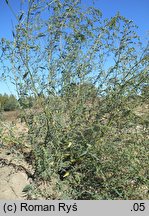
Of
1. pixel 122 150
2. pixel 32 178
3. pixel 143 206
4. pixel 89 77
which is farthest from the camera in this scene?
pixel 89 77

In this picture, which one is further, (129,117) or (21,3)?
(129,117)

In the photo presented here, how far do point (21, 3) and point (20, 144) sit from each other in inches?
71.6

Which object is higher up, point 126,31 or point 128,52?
point 126,31

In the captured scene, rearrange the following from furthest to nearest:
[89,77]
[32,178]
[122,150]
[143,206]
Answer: [89,77] < [32,178] < [122,150] < [143,206]

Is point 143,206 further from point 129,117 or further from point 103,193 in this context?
point 129,117

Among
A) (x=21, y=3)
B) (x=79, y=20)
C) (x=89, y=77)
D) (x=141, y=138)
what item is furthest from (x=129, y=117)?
(x=21, y=3)

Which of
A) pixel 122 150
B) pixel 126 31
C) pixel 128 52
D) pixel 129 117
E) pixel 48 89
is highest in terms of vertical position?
pixel 126 31

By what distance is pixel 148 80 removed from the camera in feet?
13.9

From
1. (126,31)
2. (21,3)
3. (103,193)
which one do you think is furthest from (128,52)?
(103,193)

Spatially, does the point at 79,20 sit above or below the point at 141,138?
above

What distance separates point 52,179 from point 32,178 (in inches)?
14.2

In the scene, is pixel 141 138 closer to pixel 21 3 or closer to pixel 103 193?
pixel 103 193

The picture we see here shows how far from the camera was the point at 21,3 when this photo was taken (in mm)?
3916

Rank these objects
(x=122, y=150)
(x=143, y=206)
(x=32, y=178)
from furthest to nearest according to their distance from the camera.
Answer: (x=32, y=178), (x=122, y=150), (x=143, y=206)
